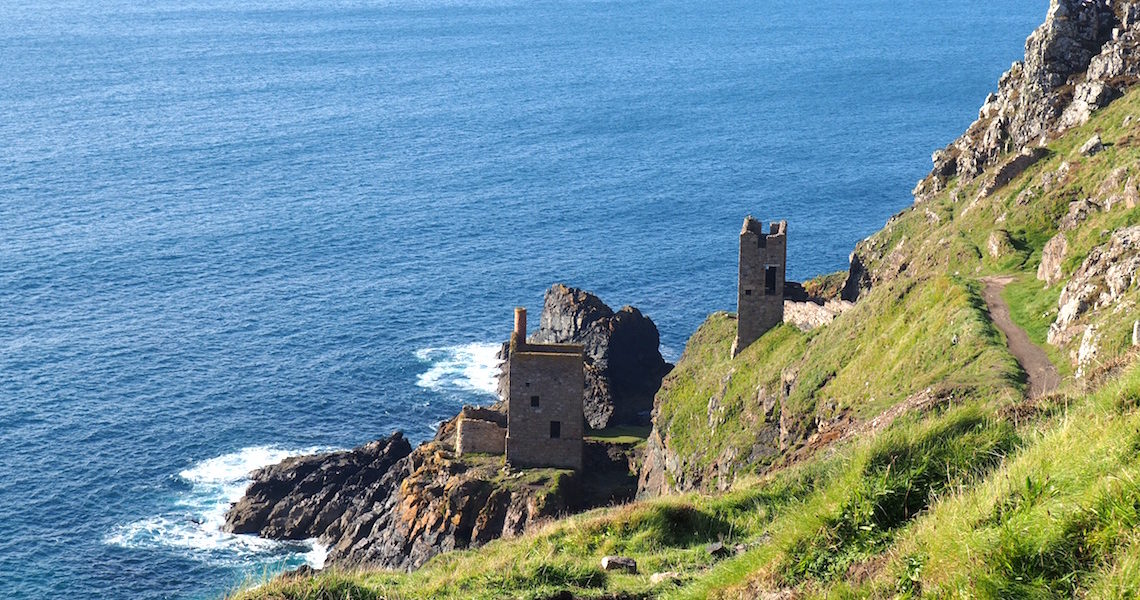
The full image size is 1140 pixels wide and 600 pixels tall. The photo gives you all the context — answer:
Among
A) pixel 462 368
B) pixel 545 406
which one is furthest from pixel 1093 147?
pixel 462 368

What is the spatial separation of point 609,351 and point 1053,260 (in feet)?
149

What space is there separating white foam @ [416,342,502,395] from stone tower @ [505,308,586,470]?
29.1 m

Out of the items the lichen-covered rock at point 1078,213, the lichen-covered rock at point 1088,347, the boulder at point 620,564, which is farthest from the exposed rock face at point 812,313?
the boulder at point 620,564

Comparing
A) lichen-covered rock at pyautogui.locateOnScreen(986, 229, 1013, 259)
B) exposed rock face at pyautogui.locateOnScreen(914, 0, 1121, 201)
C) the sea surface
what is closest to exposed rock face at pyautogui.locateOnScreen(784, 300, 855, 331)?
lichen-covered rock at pyautogui.locateOnScreen(986, 229, 1013, 259)

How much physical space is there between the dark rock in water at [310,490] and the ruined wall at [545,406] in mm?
11301

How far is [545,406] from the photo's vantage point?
69688 millimetres

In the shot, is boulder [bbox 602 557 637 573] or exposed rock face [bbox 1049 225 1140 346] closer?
boulder [bbox 602 557 637 573]

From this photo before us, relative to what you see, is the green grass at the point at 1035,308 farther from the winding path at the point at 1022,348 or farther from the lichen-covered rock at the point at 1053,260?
the lichen-covered rock at the point at 1053,260

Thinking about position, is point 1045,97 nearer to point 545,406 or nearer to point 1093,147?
point 1093,147

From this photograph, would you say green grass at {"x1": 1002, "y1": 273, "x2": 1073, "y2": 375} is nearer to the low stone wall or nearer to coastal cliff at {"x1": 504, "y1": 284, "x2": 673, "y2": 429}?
the low stone wall

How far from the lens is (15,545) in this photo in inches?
2965

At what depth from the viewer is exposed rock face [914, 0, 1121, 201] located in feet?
239

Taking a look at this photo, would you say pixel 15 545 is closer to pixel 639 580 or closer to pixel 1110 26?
pixel 639 580

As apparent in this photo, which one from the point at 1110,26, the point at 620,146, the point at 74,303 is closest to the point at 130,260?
the point at 74,303
